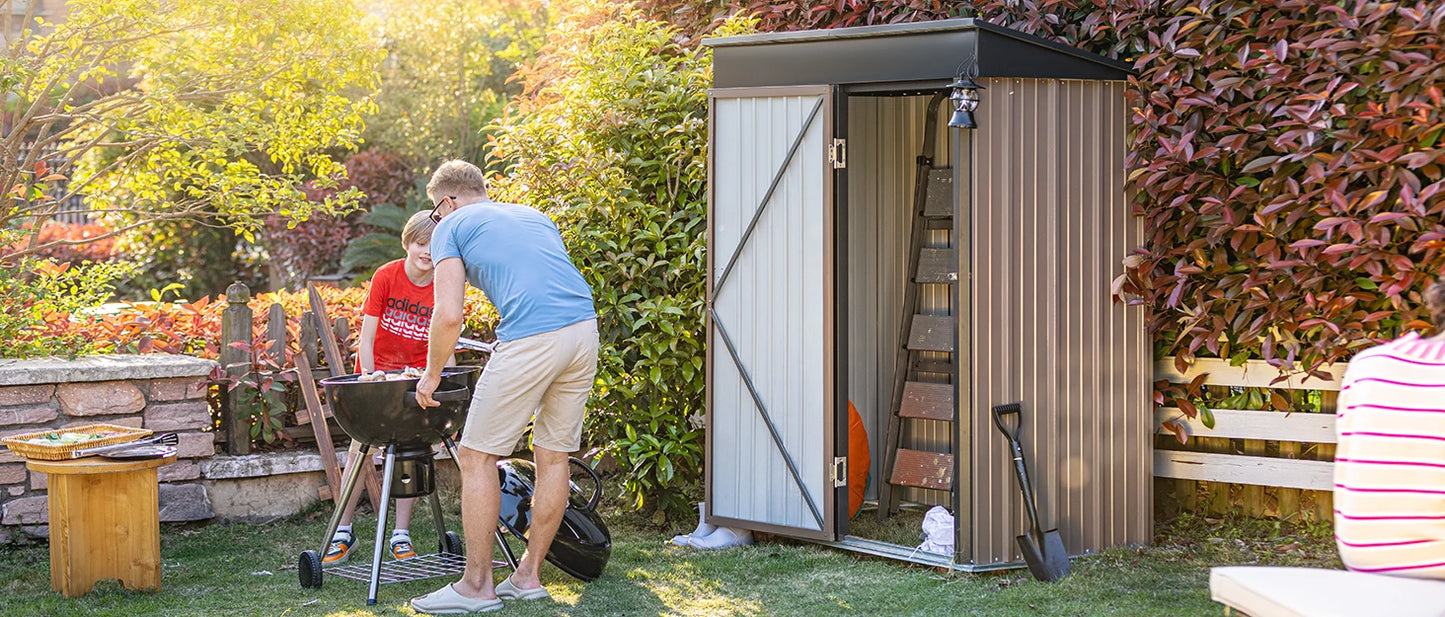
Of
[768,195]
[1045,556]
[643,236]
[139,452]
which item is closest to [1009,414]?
[1045,556]

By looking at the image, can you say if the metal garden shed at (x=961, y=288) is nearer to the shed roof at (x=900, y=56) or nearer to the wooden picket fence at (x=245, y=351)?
the shed roof at (x=900, y=56)

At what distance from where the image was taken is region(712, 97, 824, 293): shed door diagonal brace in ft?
16.7

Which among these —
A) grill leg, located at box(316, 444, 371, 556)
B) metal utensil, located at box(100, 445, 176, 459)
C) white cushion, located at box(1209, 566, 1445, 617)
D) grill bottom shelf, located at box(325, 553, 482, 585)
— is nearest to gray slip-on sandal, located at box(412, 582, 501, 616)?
grill bottom shelf, located at box(325, 553, 482, 585)

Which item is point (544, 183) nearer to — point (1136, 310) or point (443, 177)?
point (443, 177)

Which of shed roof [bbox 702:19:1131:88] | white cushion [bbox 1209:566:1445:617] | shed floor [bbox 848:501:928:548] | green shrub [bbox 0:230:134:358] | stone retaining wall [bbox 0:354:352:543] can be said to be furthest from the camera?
green shrub [bbox 0:230:134:358]

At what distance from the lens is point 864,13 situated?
6.07 meters

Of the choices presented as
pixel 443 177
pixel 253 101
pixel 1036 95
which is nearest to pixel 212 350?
pixel 253 101

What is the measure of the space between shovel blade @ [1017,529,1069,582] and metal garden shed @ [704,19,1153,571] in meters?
0.11

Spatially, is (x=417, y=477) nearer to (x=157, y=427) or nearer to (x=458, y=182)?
(x=458, y=182)

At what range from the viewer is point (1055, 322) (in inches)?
196

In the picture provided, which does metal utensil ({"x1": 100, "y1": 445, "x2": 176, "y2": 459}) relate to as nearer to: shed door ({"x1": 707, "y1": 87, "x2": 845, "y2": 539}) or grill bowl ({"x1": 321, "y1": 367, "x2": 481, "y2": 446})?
grill bowl ({"x1": 321, "y1": 367, "x2": 481, "y2": 446})

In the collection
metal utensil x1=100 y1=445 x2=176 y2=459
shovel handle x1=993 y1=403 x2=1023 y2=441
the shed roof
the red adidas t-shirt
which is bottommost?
metal utensil x1=100 y1=445 x2=176 y2=459

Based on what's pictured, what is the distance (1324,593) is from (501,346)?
2.60 m

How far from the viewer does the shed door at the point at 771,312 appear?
16.8 ft
